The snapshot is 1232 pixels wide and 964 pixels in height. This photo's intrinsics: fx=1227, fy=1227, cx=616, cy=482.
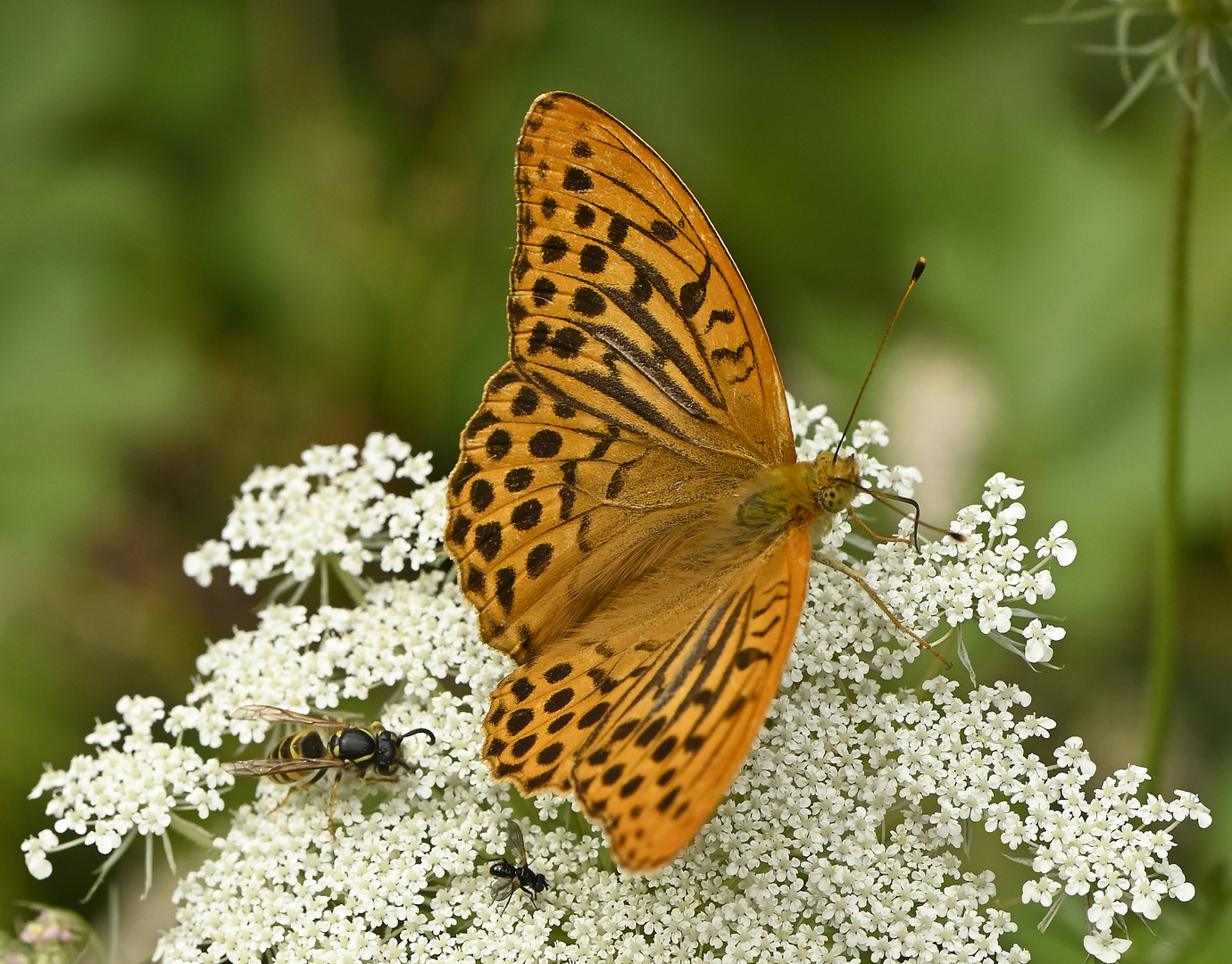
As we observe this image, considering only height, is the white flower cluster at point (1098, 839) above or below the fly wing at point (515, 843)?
below

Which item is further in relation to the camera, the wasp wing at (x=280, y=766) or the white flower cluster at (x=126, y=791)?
the white flower cluster at (x=126, y=791)

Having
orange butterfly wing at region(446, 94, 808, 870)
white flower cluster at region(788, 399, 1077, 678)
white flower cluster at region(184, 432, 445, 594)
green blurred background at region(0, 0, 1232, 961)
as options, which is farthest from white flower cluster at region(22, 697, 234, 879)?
white flower cluster at region(788, 399, 1077, 678)

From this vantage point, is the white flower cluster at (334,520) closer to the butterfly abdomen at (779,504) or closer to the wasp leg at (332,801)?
the wasp leg at (332,801)

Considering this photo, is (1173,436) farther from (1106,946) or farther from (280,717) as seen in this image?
(280,717)

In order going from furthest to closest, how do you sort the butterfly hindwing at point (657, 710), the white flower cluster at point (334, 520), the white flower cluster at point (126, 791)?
the white flower cluster at point (334, 520)
the white flower cluster at point (126, 791)
the butterfly hindwing at point (657, 710)

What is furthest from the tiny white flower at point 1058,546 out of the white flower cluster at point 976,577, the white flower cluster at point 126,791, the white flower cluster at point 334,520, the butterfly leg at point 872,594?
the white flower cluster at point 126,791

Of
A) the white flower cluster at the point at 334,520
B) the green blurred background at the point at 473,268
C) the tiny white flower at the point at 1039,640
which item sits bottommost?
the tiny white flower at the point at 1039,640

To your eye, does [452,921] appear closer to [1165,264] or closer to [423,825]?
[423,825]
